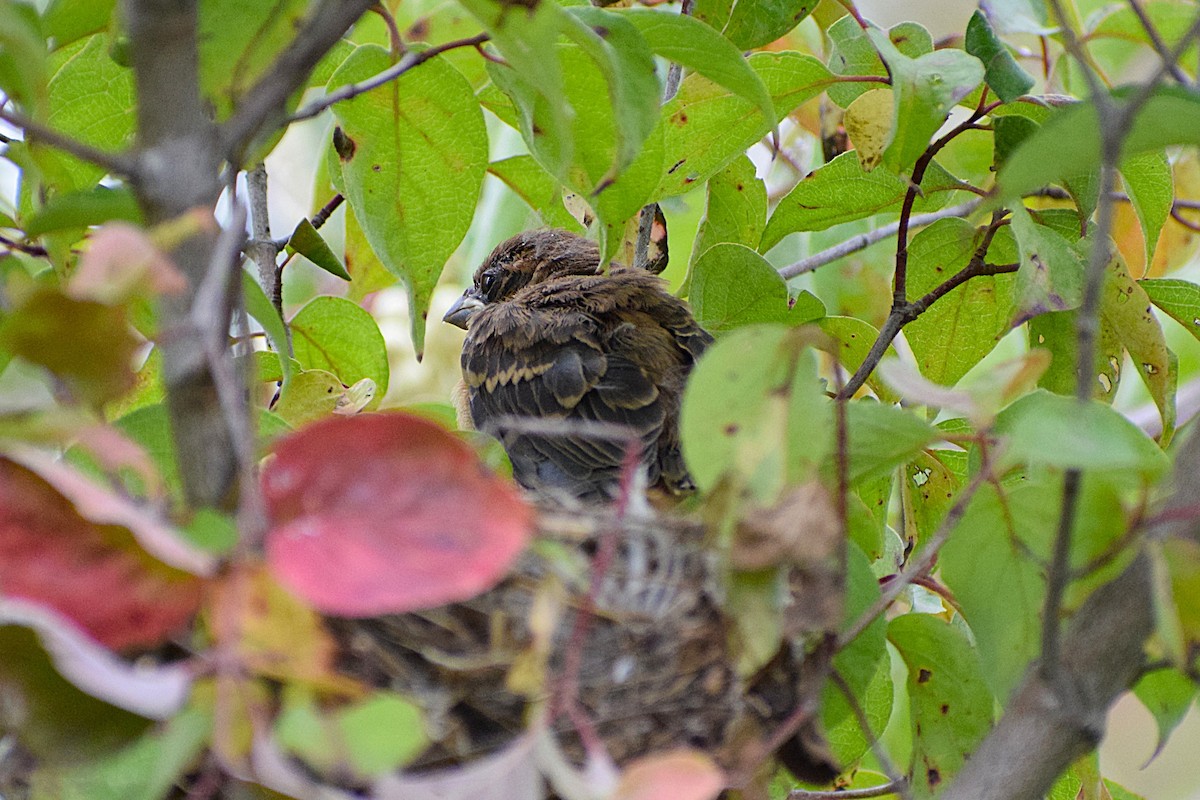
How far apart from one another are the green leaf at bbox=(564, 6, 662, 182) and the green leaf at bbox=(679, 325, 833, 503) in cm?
→ 21

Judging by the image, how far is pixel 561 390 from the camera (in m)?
1.84

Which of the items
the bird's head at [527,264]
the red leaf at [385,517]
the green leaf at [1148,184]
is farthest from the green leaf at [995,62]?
the bird's head at [527,264]

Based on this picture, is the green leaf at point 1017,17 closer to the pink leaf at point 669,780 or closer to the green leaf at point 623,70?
the green leaf at point 623,70

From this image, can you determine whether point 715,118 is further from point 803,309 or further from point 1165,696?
point 1165,696

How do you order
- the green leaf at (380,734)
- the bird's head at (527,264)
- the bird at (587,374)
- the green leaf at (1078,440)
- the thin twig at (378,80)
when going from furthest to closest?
the bird's head at (527,264) < the bird at (587,374) < the thin twig at (378,80) < the green leaf at (1078,440) < the green leaf at (380,734)

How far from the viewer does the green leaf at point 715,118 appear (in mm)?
1415

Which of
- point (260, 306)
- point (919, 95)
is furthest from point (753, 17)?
point (260, 306)

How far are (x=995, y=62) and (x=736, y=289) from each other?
0.41 m

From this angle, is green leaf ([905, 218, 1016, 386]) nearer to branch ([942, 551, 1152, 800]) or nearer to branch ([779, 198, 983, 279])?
branch ([779, 198, 983, 279])

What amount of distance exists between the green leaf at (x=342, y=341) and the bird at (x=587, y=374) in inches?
7.8

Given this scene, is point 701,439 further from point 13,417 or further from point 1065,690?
point 13,417

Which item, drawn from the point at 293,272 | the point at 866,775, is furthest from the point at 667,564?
the point at 293,272

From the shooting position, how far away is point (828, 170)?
1.49 meters

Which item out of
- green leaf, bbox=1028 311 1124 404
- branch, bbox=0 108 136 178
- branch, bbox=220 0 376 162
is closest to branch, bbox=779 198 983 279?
green leaf, bbox=1028 311 1124 404
